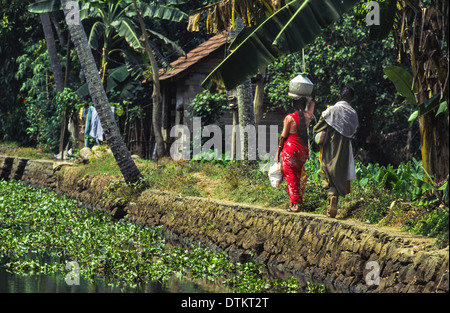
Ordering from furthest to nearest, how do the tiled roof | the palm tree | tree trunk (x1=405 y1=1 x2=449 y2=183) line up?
1. the tiled roof
2. the palm tree
3. tree trunk (x1=405 y1=1 x2=449 y2=183)

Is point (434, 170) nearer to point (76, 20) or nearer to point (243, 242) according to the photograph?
point (243, 242)

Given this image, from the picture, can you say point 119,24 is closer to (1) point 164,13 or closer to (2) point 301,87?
(1) point 164,13

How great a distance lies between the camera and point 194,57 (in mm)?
26250

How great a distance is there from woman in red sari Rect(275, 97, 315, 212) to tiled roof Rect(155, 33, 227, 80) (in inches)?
511

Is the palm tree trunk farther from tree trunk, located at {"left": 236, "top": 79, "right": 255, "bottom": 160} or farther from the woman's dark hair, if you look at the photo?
the woman's dark hair

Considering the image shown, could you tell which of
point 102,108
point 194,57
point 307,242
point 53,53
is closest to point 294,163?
point 307,242

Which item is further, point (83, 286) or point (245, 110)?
point (245, 110)

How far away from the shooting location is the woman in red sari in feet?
38.7

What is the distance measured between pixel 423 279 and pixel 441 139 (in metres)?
2.42

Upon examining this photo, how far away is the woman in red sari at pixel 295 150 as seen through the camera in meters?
11.8

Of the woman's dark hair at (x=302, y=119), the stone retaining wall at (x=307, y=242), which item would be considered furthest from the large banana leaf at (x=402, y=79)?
the stone retaining wall at (x=307, y=242)

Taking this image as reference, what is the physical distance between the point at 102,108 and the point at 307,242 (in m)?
9.23

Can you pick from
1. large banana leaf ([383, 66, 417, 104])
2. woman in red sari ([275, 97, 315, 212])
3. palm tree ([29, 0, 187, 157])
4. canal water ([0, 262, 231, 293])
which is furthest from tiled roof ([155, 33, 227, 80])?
canal water ([0, 262, 231, 293])

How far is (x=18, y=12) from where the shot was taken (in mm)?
32969
